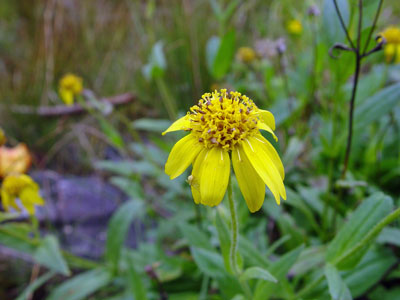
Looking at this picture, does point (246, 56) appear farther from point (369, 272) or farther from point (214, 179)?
point (214, 179)

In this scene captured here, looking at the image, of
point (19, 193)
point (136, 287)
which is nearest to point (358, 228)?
point (136, 287)

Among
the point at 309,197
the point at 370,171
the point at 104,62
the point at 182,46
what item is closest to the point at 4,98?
the point at 104,62

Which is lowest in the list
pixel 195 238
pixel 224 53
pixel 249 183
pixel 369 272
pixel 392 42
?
pixel 369 272

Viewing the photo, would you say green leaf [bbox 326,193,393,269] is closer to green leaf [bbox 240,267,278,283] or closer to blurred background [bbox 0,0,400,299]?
blurred background [bbox 0,0,400,299]

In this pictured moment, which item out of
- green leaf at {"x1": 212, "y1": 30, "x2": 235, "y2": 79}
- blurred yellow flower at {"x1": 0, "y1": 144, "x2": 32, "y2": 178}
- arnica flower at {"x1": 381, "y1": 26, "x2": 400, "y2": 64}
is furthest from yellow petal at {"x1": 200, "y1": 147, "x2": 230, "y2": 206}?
blurred yellow flower at {"x1": 0, "y1": 144, "x2": 32, "y2": 178}

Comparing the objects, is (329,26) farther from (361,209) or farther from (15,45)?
(15,45)

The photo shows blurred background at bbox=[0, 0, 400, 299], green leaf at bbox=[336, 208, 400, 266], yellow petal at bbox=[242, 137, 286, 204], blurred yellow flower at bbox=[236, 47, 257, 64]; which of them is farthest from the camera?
blurred yellow flower at bbox=[236, 47, 257, 64]
